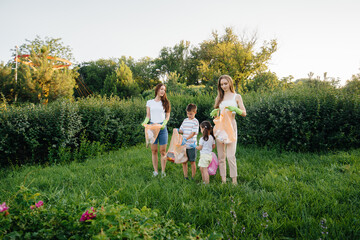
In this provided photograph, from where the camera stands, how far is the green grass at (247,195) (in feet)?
8.54

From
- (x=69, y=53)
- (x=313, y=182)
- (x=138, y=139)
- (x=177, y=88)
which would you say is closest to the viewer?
(x=313, y=182)

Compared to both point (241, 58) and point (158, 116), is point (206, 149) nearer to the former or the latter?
point (158, 116)

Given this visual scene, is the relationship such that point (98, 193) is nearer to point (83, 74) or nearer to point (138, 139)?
point (138, 139)

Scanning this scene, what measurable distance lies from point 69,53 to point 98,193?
4569cm

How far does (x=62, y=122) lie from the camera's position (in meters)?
6.42

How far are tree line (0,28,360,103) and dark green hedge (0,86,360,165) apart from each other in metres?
1.14

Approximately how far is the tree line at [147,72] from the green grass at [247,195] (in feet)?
12.6

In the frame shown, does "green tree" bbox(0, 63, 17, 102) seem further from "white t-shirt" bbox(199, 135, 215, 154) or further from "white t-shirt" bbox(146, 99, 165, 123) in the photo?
"white t-shirt" bbox(199, 135, 215, 154)

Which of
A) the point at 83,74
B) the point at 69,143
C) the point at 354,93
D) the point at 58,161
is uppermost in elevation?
the point at 83,74

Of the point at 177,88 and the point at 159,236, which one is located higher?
the point at 177,88

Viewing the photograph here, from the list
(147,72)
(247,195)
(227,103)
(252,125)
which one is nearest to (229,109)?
(227,103)

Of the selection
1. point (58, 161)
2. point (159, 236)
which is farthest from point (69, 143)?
point (159, 236)

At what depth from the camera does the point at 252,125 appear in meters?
7.95

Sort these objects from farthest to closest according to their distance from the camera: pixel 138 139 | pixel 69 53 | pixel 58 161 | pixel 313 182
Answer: pixel 69 53
pixel 138 139
pixel 58 161
pixel 313 182
